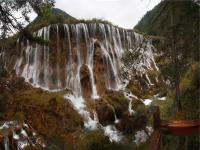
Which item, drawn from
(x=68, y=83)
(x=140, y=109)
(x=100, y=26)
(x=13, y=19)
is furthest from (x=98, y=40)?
(x=13, y=19)

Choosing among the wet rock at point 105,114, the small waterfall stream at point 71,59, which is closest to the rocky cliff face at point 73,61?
the small waterfall stream at point 71,59

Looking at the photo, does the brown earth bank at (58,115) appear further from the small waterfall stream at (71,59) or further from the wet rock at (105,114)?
the small waterfall stream at (71,59)

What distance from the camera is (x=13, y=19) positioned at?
7.54 m

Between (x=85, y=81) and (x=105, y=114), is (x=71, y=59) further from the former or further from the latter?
(x=105, y=114)

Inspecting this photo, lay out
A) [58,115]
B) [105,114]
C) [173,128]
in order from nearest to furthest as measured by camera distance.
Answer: [173,128] → [58,115] → [105,114]

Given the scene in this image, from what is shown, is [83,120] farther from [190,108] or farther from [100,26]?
[190,108]

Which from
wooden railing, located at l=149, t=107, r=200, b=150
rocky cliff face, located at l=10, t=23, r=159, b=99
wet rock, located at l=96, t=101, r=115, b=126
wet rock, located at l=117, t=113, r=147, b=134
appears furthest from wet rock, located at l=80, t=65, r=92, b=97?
wooden railing, located at l=149, t=107, r=200, b=150

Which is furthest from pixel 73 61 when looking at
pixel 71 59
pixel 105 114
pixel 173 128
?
pixel 173 128

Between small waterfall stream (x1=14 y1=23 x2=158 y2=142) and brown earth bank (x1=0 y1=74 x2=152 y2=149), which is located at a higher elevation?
small waterfall stream (x1=14 y1=23 x2=158 y2=142)

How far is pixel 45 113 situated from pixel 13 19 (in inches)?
529

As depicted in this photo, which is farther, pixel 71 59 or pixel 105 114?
pixel 71 59

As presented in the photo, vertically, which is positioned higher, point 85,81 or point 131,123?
point 85,81

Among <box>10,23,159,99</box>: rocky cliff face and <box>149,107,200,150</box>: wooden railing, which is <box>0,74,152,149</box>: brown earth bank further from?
<box>149,107,200,150</box>: wooden railing

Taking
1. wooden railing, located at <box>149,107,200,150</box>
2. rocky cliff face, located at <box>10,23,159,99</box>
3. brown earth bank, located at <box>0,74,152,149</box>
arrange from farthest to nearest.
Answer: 1. rocky cliff face, located at <box>10,23,159,99</box>
2. brown earth bank, located at <box>0,74,152,149</box>
3. wooden railing, located at <box>149,107,200,150</box>
